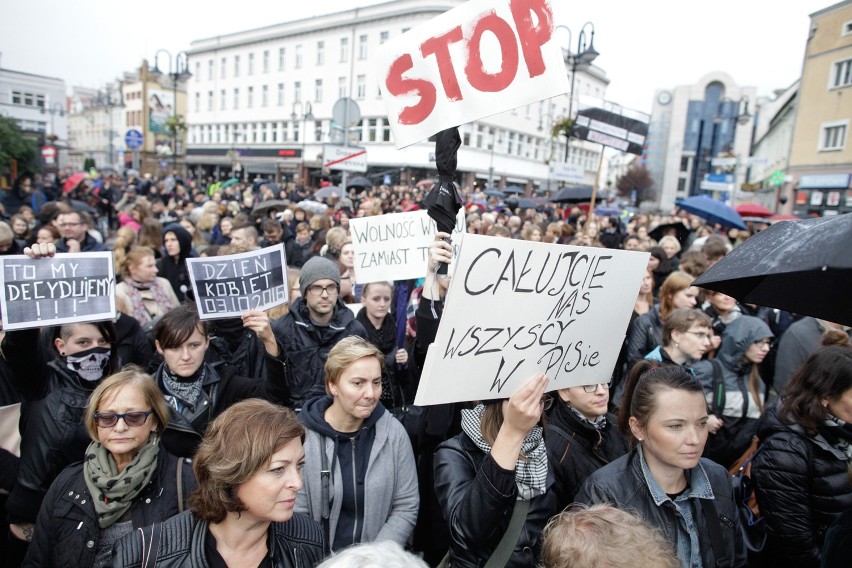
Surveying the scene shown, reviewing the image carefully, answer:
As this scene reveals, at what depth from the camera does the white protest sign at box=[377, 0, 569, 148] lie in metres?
2.60

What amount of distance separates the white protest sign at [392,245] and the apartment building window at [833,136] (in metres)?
31.4

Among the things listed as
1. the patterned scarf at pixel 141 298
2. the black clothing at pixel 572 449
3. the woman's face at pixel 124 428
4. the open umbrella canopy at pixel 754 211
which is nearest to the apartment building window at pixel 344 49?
the open umbrella canopy at pixel 754 211

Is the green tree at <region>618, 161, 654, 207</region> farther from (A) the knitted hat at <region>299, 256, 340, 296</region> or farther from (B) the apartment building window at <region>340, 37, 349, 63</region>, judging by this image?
(A) the knitted hat at <region>299, 256, 340, 296</region>

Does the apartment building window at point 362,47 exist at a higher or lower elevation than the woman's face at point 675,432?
higher

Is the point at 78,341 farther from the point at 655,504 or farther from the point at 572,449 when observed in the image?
the point at 655,504

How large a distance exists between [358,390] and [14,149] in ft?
107

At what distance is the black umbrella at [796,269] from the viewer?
127 cm

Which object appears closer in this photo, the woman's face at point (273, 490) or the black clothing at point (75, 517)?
the woman's face at point (273, 490)

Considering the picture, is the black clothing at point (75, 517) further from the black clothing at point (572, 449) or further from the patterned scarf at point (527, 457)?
the black clothing at point (572, 449)

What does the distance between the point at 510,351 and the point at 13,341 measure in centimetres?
272

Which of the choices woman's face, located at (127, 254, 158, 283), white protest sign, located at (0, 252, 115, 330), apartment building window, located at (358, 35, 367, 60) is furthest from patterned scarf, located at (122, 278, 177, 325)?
apartment building window, located at (358, 35, 367, 60)

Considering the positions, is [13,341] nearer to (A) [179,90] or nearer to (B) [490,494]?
(B) [490,494]

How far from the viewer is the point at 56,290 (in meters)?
3.10

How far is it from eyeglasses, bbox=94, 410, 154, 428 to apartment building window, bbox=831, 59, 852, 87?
35.4 metres
